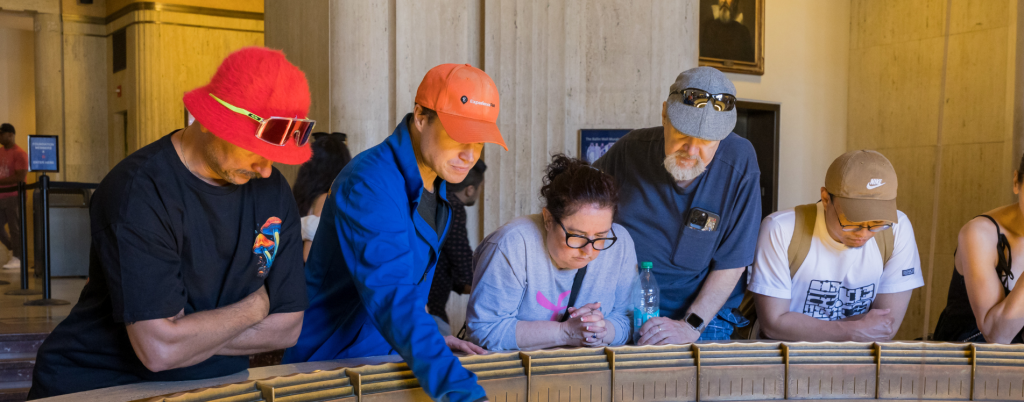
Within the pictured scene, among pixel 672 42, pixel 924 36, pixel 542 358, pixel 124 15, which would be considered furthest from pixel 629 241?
pixel 124 15

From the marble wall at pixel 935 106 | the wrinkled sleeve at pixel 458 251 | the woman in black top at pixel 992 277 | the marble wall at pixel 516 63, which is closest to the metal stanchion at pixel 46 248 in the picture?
the marble wall at pixel 516 63

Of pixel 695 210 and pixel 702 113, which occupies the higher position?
pixel 702 113

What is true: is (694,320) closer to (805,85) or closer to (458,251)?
(458,251)

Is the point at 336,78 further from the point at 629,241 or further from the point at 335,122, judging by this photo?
the point at 629,241

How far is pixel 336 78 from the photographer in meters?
6.14

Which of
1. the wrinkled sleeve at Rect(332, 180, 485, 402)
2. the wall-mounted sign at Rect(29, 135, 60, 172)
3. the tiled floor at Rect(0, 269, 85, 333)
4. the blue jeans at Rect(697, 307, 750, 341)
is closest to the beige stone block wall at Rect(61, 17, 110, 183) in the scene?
the tiled floor at Rect(0, 269, 85, 333)

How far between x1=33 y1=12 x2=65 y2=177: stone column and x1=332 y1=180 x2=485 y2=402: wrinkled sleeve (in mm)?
15234

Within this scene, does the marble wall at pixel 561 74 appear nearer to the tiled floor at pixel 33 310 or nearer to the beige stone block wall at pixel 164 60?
the tiled floor at pixel 33 310

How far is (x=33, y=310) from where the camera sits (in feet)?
21.6

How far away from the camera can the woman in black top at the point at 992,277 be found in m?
3.01

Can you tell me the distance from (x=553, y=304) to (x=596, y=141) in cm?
375

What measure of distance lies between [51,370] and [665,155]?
2276 mm

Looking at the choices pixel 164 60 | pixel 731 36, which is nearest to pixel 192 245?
pixel 731 36

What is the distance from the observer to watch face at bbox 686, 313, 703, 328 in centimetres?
302
